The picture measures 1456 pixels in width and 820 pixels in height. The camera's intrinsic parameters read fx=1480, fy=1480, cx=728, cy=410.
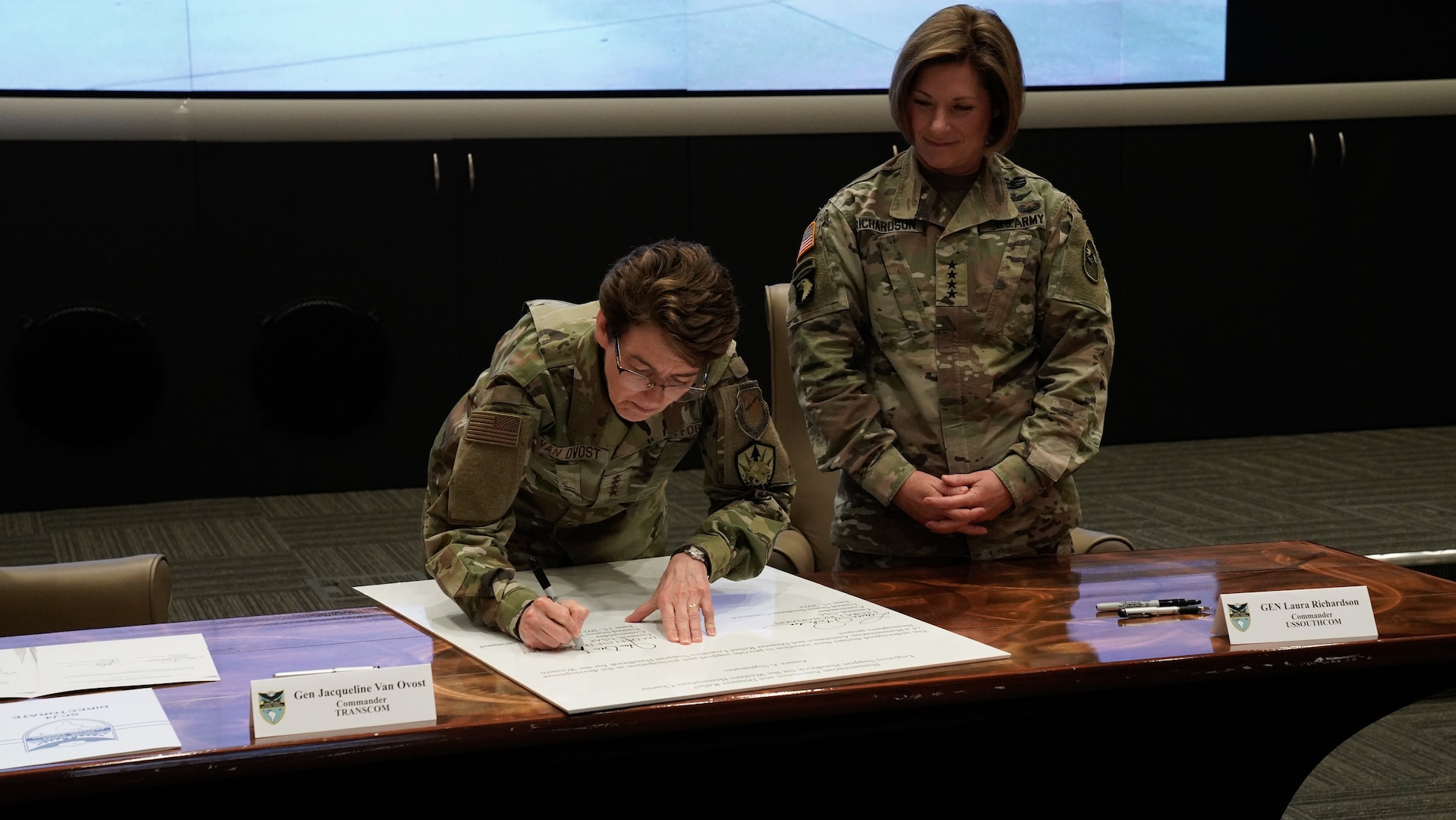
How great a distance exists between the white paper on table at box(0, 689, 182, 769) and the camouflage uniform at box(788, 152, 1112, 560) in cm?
101

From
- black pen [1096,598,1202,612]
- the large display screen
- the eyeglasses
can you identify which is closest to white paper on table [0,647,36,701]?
the eyeglasses

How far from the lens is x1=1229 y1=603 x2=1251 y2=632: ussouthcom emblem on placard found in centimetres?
Result: 162

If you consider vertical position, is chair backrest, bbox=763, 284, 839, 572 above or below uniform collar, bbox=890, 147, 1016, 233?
below

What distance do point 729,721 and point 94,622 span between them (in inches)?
45.3

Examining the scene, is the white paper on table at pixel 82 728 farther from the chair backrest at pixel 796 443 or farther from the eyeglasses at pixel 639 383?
the chair backrest at pixel 796 443

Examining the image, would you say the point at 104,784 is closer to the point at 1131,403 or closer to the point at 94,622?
the point at 94,622

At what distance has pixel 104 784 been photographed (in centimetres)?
124

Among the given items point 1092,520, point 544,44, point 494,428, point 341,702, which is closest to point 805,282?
point 494,428

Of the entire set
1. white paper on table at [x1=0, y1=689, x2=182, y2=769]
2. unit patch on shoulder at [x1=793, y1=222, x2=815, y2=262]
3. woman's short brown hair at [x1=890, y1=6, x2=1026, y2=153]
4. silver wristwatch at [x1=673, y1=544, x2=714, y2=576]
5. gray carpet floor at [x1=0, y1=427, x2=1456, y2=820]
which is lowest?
gray carpet floor at [x1=0, y1=427, x2=1456, y2=820]

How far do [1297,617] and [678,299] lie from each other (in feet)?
Answer: 2.53

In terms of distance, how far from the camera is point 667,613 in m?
1.64

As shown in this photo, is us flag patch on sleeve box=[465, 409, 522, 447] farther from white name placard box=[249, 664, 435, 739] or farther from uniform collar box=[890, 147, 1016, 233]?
uniform collar box=[890, 147, 1016, 233]

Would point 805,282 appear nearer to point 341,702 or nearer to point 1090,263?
point 1090,263

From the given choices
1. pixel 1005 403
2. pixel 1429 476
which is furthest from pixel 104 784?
pixel 1429 476
